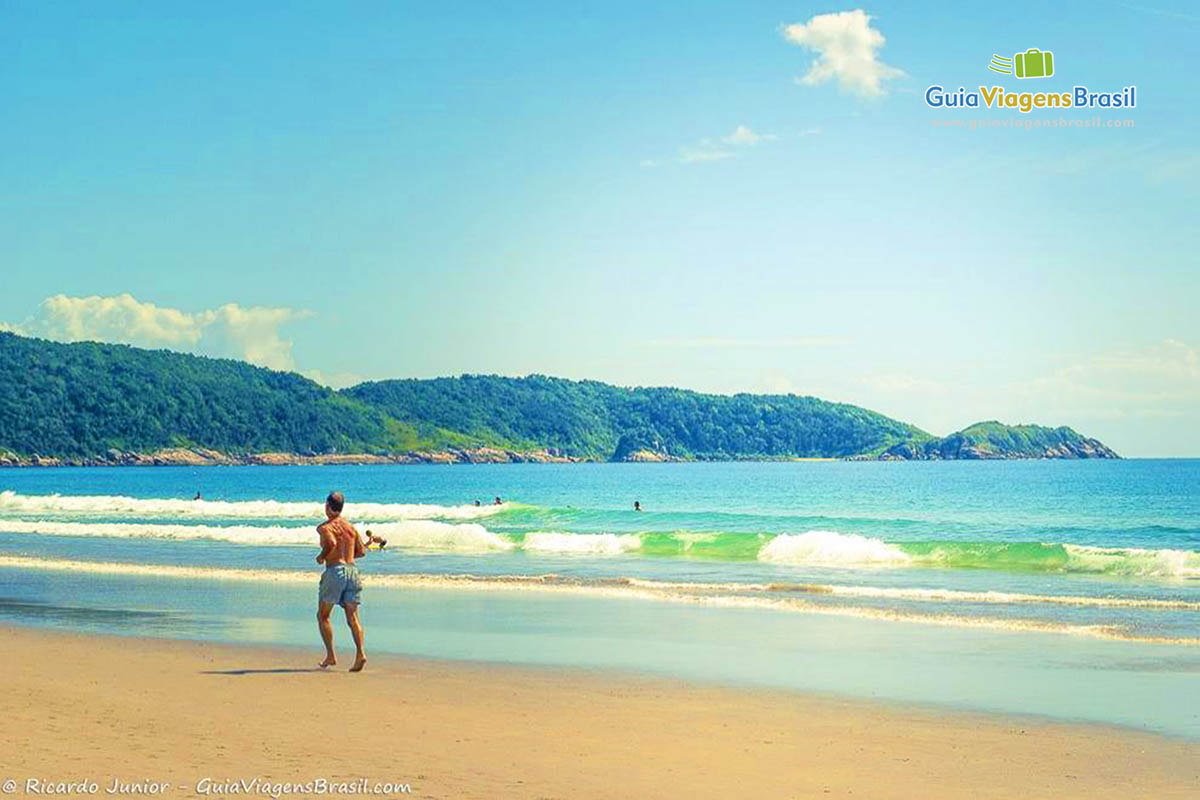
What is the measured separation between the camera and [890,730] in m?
11.8

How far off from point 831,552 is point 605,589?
37.9 feet

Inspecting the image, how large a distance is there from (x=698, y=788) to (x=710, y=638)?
914 cm

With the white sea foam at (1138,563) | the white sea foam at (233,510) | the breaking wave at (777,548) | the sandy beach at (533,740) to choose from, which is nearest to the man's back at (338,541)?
the sandy beach at (533,740)

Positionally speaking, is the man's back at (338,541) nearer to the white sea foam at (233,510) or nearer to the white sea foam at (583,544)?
the white sea foam at (583,544)

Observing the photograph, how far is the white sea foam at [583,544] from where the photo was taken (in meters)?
39.3

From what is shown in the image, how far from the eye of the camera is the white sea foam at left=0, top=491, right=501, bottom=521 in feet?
203

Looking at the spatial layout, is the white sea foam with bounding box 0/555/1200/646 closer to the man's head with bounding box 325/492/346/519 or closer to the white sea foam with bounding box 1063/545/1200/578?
A: the man's head with bounding box 325/492/346/519

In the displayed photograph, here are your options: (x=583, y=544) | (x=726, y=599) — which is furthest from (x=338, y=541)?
(x=583, y=544)

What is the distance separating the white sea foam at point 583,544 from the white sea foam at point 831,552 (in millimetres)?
4924

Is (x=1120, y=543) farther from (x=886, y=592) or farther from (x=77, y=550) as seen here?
(x=77, y=550)

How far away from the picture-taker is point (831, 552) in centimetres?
3581

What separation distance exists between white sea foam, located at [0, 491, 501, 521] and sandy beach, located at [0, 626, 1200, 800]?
4468cm

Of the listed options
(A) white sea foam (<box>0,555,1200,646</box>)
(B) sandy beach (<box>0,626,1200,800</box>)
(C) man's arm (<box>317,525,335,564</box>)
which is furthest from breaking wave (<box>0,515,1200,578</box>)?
(C) man's arm (<box>317,525,335,564</box>)

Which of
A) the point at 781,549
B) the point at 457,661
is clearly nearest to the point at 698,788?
the point at 457,661
